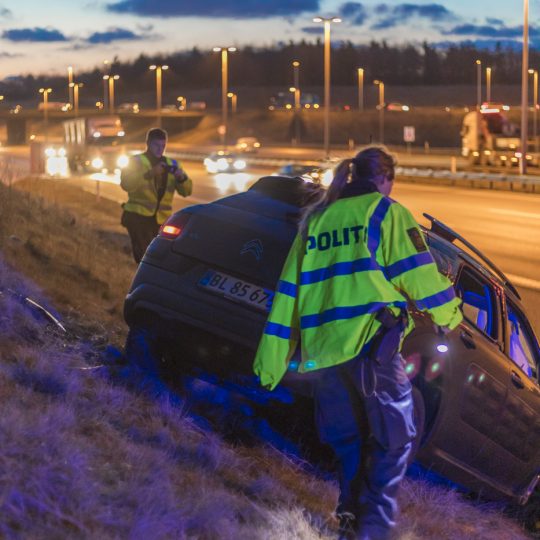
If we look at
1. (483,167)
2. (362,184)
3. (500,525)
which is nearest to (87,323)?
(500,525)

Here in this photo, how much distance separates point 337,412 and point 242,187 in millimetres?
35318

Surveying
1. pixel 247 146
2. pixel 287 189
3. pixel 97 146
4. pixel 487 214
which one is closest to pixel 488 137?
pixel 97 146

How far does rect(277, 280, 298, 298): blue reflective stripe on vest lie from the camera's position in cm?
417

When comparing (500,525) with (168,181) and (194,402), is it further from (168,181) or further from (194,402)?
(168,181)

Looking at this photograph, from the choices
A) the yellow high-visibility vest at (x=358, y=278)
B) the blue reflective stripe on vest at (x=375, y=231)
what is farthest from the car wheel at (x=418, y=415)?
the blue reflective stripe on vest at (x=375, y=231)

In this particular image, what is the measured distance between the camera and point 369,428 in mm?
4160

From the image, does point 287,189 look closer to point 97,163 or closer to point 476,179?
point 476,179

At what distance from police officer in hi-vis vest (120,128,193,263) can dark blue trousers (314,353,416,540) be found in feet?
17.8

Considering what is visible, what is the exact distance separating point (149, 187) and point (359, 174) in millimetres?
5509

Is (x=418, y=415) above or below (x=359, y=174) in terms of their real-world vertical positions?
below

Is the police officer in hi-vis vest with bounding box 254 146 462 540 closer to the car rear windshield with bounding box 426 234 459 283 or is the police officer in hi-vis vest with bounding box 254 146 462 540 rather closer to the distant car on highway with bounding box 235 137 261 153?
the car rear windshield with bounding box 426 234 459 283

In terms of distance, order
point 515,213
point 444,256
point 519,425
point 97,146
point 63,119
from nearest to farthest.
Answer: point 519,425 → point 444,256 → point 515,213 → point 97,146 → point 63,119

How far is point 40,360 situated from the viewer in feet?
17.2

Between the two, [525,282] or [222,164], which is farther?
[222,164]
